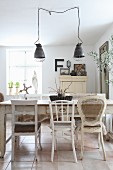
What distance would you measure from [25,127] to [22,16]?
2.30 metres

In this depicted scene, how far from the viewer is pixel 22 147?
418cm

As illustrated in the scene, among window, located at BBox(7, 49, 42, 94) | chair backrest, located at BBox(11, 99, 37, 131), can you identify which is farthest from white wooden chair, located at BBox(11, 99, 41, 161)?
window, located at BBox(7, 49, 42, 94)

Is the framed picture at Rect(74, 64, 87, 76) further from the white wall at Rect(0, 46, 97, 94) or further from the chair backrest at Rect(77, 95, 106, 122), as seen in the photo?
the chair backrest at Rect(77, 95, 106, 122)

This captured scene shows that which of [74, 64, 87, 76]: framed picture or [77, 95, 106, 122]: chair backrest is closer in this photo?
[77, 95, 106, 122]: chair backrest

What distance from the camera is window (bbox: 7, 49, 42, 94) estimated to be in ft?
25.8

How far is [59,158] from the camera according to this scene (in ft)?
11.6

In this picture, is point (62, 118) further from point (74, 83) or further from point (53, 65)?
point (53, 65)

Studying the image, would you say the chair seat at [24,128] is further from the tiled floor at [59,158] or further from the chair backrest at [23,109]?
the tiled floor at [59,158]

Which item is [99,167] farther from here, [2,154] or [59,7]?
[59,7]

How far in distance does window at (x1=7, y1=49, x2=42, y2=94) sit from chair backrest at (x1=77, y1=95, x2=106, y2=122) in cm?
451

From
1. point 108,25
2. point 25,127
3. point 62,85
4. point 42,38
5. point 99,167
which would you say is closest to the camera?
point 99,167

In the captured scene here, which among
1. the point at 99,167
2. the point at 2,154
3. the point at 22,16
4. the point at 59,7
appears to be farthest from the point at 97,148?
the point at 22,16

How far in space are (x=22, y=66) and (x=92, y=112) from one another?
16.0 ft

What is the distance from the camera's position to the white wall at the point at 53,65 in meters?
7.64
